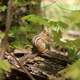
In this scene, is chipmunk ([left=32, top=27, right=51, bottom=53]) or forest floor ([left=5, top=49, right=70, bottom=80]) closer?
forest floor ([left=5, top=49, right=70, bottom=80])

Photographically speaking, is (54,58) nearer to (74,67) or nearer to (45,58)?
(45,58)

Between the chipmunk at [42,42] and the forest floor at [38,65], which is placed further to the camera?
the chipmunk at [42,42]

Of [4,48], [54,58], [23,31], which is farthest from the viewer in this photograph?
[23,31]

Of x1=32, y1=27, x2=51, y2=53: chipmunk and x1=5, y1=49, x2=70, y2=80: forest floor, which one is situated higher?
x1=32, y1=27, x2=51, y2=53: chipmunk

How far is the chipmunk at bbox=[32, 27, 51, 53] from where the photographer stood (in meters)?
1.67

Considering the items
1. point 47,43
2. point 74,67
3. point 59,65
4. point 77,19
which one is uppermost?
point 77,19

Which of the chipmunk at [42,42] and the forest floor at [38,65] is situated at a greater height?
the chipmunk at [42,42]

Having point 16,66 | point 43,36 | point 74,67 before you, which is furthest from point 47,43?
point 74,67

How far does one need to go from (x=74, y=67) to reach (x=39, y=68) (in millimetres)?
872

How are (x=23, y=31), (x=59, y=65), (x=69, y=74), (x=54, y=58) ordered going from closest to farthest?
(x=69, y=74) → (x=59, y=65) → (x=54, y=58) → (x=23, y=31)

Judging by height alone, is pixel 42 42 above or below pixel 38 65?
above

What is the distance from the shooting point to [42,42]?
171cm

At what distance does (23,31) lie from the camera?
198 centimetres

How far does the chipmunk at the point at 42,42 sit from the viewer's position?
65.7 inches
